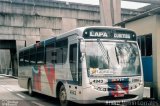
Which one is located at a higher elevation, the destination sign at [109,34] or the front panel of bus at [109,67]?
the destination sign at [109,34]

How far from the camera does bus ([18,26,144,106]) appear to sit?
1121cm

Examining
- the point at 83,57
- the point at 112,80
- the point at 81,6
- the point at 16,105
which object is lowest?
the point at 16,105

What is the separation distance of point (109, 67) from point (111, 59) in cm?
30

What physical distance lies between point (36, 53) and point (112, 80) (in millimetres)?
6756

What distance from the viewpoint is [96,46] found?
11.6 metres

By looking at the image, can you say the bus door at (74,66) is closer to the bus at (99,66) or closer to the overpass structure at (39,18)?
the bus at (99,66)

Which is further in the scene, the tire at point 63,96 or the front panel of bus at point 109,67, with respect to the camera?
the tire at point 63,96

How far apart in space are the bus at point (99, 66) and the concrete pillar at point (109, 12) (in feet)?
37.8

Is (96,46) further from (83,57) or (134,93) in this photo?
(134,93)

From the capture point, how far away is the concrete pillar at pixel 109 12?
80.2 feet

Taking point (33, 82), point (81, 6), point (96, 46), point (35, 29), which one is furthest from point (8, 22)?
point (96, 46)

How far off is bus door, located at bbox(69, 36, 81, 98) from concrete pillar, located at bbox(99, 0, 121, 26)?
12429mm

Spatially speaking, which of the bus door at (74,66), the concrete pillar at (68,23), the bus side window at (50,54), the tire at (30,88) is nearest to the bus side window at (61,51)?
the bus side window at (50,54)

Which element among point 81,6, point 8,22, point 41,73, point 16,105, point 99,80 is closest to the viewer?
point 99,80
